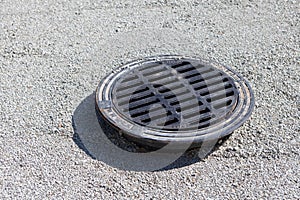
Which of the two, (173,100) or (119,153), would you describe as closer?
(119,153)

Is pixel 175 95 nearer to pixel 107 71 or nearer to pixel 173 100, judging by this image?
pixel 173 100

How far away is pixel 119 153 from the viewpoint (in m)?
2.91

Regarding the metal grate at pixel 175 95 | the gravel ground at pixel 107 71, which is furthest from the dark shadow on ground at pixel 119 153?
the metal grate at pixel 175 95

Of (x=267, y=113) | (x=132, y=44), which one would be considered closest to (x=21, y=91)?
(x=132, y=44)

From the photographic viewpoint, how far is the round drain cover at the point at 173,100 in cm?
288

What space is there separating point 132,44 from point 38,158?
1338 mm

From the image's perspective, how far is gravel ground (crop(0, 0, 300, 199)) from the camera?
2.72 meters

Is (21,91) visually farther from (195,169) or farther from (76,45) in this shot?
(195,169)

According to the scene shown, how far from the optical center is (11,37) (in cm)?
398

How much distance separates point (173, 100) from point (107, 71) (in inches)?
26.5

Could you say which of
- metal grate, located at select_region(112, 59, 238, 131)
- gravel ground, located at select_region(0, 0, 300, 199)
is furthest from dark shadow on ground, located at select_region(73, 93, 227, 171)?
metal grate, located at select_region(112, 59, 238, 131)

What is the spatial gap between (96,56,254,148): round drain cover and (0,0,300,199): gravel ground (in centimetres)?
14

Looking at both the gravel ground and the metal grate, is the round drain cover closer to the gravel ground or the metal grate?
the metal grate

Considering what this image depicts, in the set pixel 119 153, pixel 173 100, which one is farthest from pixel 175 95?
pixel 119 153
